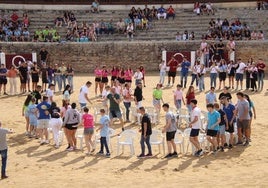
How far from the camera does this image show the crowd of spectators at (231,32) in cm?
3453

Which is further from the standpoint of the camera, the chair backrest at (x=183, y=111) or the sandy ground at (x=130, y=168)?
the chair backrest at (x=183, y=111)

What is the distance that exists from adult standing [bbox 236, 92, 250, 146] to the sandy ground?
1.46 ft

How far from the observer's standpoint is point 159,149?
53.3 feet

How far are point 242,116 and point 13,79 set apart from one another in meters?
12.7

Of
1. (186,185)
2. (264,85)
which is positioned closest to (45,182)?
(186,185)

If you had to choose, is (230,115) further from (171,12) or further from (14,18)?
(14,18)

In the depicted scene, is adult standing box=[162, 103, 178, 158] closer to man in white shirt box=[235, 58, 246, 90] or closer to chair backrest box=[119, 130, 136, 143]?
chair backrest box=[119, 130, 136, 143]

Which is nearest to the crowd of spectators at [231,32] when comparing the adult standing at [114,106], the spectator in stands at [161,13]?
the spectator in stands at [161,13]

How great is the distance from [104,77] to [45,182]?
1191cm

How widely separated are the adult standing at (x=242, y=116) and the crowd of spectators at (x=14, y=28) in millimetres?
21212

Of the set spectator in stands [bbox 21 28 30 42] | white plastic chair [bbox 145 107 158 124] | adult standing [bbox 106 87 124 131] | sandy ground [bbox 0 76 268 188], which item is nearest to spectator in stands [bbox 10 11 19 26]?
spectator in stands [bbox 21 28 30 42]

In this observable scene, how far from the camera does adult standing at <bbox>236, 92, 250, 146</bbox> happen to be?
16.4 metres

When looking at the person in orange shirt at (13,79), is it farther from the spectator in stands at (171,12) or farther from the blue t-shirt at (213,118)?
the spectator in stands at (171,12)

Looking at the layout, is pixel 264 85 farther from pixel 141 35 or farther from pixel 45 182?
pixel 45 182
